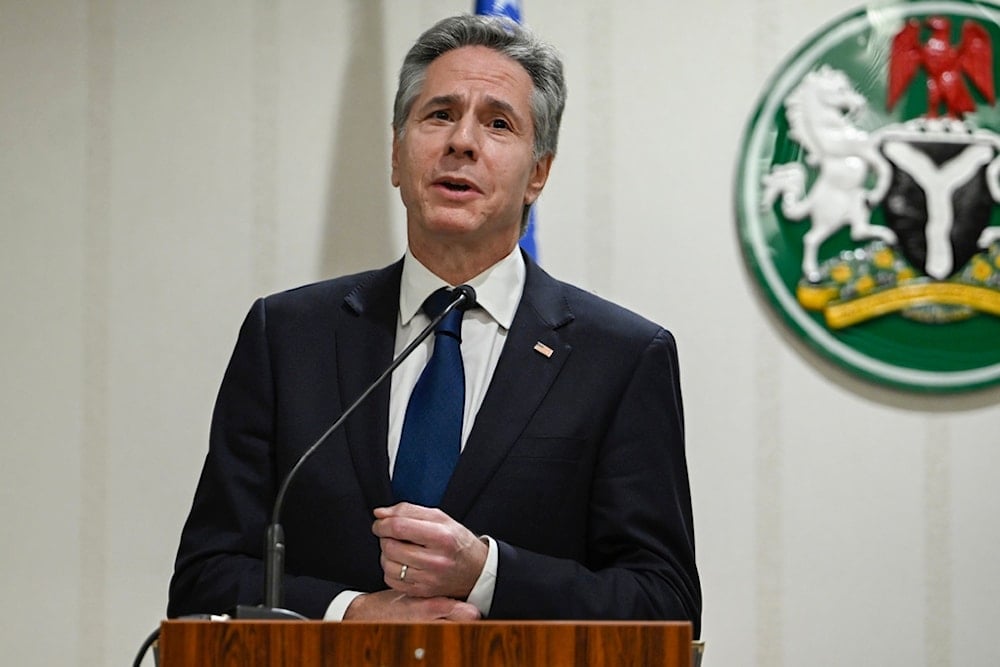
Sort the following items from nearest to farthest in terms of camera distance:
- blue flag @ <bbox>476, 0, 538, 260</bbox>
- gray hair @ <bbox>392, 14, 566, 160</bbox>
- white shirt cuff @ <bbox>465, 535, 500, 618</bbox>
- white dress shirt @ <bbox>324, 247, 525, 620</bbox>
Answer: white shirt cuff @ <bbox>465, 535, 500, 618</bbox>, white dress shirt @ <bbox>324, 247, 525, 620</bbox>, gray hair @ <bbox>392, 14, 566, 160</bbox>, blue flag @ <bbox>476, 0, 538, 260</bbox>

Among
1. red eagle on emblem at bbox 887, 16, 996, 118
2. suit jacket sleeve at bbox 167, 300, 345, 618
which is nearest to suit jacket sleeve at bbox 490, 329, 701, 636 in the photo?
suit jacket sleeve at bbox 167, 300, 345, 618

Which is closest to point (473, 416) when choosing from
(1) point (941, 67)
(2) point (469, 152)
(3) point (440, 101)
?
(2) point (469, 152)

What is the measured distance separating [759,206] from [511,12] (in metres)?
0.72

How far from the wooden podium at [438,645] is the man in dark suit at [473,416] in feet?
1.57

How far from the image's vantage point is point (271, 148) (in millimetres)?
3188

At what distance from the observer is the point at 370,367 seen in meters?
2.22

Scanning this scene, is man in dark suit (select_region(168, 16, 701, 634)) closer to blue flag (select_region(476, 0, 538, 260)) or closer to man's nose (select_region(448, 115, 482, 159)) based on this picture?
man's nose (select_region(448, 115, 482, 159))

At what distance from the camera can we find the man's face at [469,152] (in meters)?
2.27

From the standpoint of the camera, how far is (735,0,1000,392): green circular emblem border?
3.12 metres

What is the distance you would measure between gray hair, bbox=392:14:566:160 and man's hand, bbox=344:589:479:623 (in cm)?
84

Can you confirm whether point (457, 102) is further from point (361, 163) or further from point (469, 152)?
point (361, 163)

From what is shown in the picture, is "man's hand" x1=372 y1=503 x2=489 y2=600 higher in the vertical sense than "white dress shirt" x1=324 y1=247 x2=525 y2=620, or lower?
lower

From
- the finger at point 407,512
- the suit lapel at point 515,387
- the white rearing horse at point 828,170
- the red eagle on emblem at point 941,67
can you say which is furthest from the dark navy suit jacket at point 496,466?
the red eagle on emblem at point 941,67

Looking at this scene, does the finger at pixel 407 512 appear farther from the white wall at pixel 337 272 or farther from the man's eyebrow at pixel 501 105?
the white wall at pixel 337 272
